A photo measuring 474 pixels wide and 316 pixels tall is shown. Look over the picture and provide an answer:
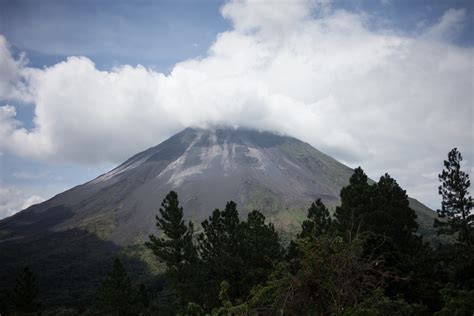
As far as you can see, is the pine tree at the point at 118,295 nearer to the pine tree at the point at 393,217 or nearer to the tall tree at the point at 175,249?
the tall tree at the point at 175,249

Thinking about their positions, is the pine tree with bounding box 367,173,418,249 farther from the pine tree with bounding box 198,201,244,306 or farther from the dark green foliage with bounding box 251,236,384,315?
the dark green foliage with bounding box 251,236,384,315

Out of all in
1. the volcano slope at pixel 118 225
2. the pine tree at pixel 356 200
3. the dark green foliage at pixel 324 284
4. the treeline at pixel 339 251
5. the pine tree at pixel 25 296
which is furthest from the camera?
the volcano slope at pixel 118 225

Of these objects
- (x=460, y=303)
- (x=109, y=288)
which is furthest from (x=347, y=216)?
(x=109, y=288)

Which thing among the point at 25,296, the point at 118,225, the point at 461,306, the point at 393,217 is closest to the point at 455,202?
the point at 393,217

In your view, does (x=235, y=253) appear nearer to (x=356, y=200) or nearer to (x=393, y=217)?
(x=356, y=200)

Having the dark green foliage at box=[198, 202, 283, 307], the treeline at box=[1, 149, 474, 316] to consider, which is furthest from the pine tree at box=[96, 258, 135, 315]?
the dark green foliage at box=[198, 202, 283, 307]

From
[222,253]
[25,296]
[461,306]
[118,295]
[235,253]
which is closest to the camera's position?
[461,306]

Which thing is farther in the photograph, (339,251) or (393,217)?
(393,217)

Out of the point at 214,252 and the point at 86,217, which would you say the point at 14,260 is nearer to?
the point at 86,217

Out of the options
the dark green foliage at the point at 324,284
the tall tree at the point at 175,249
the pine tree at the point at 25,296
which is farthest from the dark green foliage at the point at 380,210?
the pine tree at the point at 25,296
